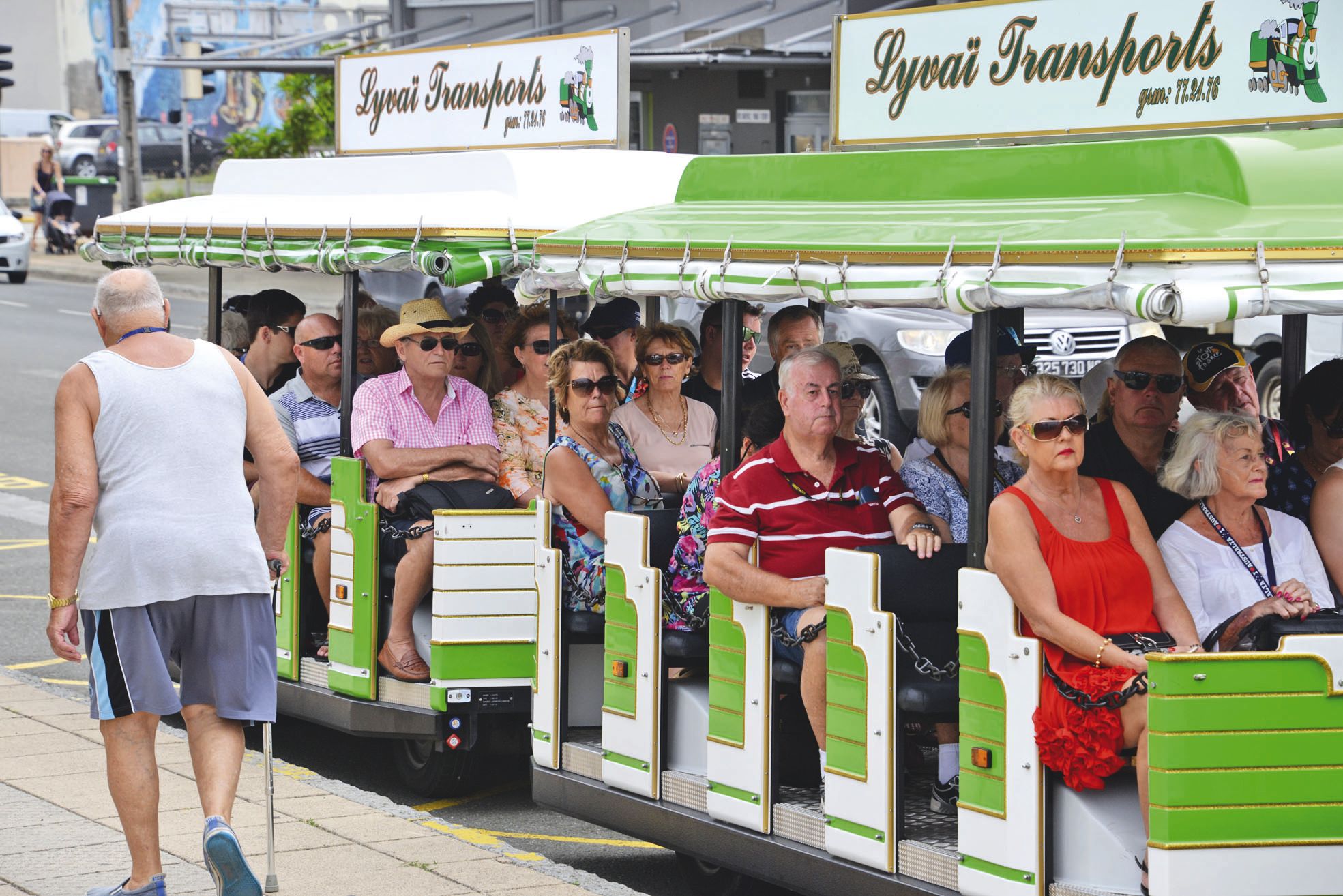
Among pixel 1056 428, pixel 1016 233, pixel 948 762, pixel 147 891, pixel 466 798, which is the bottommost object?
pixel 466 798

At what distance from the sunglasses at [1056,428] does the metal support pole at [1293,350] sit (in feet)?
6.84

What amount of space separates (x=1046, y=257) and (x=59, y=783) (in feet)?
13.7

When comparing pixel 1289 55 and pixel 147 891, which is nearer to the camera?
pixel 147 891

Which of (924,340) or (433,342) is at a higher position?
(433,342)

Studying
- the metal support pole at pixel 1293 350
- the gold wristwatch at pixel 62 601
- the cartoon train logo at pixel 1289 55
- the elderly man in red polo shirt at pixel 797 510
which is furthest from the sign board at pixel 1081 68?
the gold wristwatch at pixel 62 601

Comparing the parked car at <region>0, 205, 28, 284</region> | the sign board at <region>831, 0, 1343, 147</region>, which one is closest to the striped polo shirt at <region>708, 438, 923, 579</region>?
the sign board at <region>831, 0, 1343, 147</region>

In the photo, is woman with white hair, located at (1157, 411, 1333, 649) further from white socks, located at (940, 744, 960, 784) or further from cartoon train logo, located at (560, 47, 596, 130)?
cartoon train logo, located at (560, 47, 596, 130)

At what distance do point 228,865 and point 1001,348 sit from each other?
2857 mm

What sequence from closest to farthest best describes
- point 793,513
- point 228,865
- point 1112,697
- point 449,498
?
point 1112,697 < point 228,865 < point 793,513 < point 449,498

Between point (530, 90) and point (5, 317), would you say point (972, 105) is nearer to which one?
point (530, 90)

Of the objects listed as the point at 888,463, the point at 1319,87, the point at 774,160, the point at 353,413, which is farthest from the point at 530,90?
the point at 1319,87

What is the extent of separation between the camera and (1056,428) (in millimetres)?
4883

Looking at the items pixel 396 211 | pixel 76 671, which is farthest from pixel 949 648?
pixel 76 671

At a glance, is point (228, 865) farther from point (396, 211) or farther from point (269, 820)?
point (396, 211)
